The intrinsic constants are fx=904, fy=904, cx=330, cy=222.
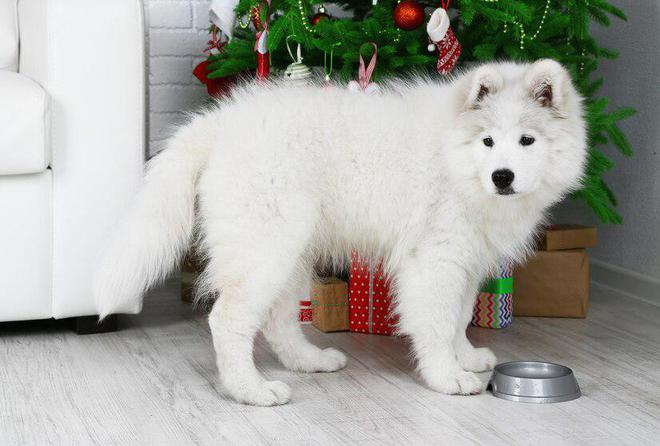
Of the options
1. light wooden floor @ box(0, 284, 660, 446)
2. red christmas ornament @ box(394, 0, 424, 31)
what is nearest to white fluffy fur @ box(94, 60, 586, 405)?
light wooden floor @ box(0, 284, 660, 446)

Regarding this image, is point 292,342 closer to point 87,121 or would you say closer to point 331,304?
point 331,304

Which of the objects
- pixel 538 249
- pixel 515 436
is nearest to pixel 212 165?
pixel 515 436

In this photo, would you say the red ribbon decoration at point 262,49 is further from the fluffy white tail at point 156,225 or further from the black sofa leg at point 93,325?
the black sofa leg at point 93,325

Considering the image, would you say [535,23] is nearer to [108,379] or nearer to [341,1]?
[341,1]

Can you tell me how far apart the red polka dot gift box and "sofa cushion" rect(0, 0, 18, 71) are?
4.32 ft

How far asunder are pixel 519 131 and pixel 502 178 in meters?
0.12

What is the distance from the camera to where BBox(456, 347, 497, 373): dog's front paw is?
96.3 inches

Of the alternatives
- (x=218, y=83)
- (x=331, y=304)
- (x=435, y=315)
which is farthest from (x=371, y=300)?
(x=218, y=83)

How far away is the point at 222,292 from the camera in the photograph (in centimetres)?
220

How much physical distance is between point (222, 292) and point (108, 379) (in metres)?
0.40

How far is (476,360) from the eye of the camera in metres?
2.45

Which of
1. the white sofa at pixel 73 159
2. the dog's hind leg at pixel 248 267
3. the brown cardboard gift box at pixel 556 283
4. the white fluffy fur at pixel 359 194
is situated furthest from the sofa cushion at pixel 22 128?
the brown cardboard gift box at pixel 556 283

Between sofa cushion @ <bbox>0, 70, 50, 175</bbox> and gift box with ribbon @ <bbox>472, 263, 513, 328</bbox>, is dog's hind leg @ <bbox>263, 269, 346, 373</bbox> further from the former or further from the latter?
sofa cushion @ <bbox>0, 70, 50, 175</bbox>

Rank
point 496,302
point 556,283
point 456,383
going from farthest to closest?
point 556,283 < point 496,302 < point 456,383
